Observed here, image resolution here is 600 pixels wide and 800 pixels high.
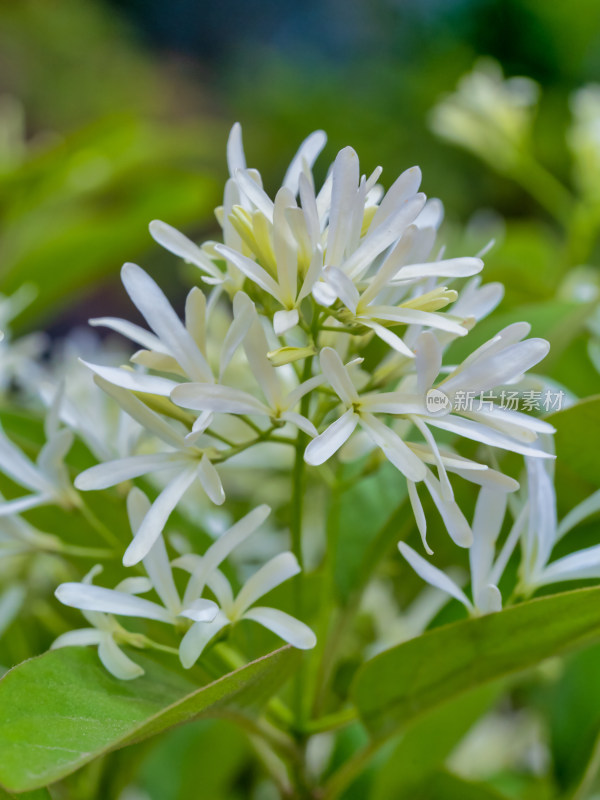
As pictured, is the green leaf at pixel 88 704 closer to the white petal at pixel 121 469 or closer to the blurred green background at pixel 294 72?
the white petal at pixel 121 469

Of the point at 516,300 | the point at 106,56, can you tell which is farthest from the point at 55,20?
the point at 516,300

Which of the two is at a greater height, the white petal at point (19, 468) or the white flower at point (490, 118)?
the white flower at point (490, 118)

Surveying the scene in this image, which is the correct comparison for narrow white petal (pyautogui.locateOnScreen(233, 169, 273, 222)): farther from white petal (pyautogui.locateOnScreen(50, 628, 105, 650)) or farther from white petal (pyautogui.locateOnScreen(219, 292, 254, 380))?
white petal (pyautogui.locateOnScreen(50, 628, 105, 650))

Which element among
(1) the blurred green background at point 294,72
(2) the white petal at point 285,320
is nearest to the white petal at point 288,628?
(2) the white petal at point 285,320

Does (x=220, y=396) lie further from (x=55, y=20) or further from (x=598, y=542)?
(x=55, y=20)

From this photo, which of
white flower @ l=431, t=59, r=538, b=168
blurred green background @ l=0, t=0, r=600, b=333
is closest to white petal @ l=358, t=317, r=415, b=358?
white flower @ l=431, t=59, r=538, b=168

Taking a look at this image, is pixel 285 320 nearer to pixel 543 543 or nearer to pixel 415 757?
pixel 543 543
